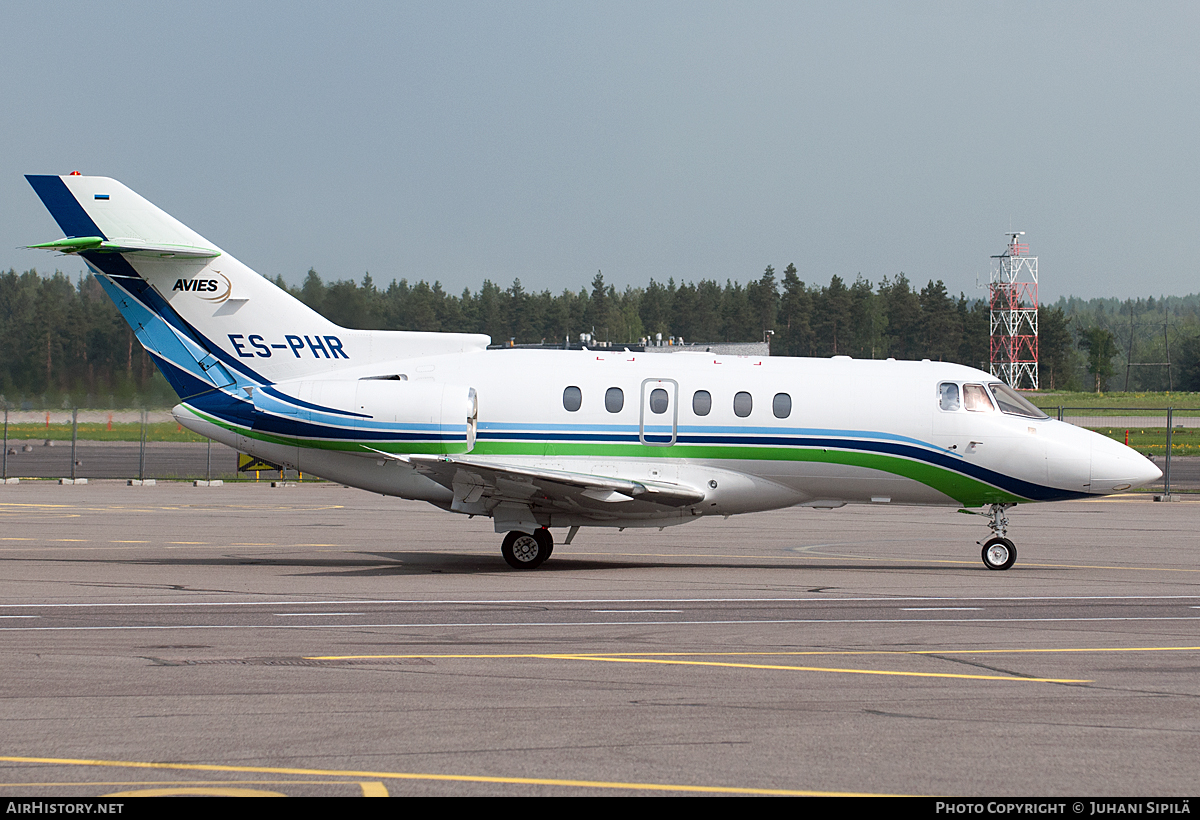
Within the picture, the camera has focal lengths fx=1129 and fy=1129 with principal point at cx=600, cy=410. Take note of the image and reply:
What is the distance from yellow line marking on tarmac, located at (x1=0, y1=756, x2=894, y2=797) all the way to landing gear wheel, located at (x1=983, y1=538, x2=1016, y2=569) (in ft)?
40.9

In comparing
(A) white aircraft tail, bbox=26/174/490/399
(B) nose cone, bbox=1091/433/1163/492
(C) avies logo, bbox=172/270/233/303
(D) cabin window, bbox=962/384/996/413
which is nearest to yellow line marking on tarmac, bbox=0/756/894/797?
(A) white aircraft tail, bbox=26/174/490/399

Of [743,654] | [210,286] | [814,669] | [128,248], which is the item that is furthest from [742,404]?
[128,248]

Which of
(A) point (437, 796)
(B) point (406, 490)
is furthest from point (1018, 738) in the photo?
(B) point (406, 490)

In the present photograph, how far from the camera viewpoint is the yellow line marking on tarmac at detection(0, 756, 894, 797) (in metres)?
6.70

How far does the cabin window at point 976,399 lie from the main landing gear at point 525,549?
23.8 feet

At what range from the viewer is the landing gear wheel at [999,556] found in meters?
18.1

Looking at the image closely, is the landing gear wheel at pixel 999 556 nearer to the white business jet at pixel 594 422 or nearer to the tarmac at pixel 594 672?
the white business jet at pixel 594 422

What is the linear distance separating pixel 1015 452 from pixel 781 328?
101589 millimetres

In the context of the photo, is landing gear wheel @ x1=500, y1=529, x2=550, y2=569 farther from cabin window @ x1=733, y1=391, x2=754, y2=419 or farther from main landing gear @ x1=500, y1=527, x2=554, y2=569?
cabin window @ x1=733, y1=391, x2=754, y2=419

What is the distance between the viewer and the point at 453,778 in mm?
6922

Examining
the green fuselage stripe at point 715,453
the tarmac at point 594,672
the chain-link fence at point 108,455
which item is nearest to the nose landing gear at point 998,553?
the tarmac at point 594,672

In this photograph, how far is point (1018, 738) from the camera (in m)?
7.98

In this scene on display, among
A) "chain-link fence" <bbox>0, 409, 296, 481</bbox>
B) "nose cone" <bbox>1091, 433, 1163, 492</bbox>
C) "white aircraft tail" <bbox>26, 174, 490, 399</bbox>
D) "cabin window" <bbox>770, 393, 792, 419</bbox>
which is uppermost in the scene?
"white aircraft tail" <bbox>26, 174, 490, 399</bbox>

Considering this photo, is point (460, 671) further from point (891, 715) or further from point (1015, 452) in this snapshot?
point (1015, 452)
